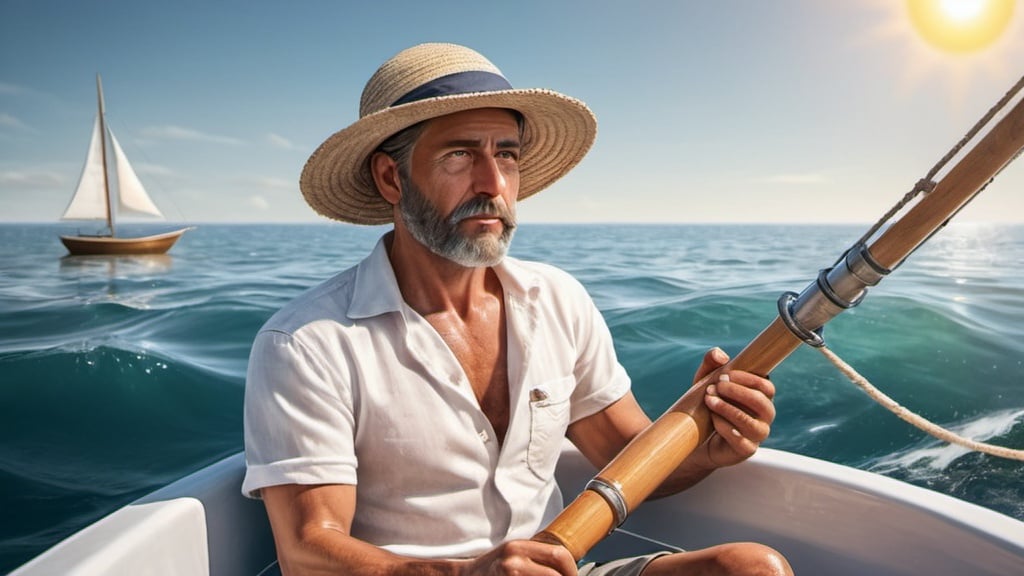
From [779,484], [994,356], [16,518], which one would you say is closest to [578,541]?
[779,484]

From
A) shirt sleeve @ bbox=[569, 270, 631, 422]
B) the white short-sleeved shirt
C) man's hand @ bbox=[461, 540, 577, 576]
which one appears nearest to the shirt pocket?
the white short-sleeved shirt

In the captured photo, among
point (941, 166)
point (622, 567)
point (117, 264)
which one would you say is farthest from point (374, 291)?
point (117, 264)

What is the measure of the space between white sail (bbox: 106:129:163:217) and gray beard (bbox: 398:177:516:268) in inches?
1693

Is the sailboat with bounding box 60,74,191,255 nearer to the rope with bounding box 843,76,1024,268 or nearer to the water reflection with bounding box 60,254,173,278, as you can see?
the water reflection with bounding box 60,254,173,278

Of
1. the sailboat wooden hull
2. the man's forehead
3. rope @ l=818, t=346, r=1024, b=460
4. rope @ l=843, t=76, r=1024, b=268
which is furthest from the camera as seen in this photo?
the sailboat wooden hull

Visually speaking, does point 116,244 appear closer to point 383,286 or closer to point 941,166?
point 383,286

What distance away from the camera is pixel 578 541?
3.89 ft

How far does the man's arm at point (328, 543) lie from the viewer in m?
1.34

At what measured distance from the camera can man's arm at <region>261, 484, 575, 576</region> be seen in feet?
4.39

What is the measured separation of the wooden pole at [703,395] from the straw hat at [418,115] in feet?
2.88

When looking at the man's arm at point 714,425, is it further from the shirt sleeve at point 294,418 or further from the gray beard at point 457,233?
the shirt sleeve at point 294,418

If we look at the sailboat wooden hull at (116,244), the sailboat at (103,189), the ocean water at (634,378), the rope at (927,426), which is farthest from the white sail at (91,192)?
the rope at (927,426)

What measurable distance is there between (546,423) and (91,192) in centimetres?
4389

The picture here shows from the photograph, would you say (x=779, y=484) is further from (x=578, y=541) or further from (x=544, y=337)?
(x=578, y=541)
